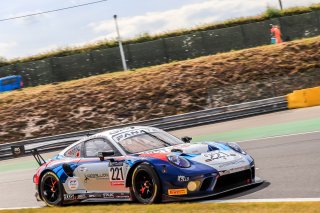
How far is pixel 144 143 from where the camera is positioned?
33.2 feet

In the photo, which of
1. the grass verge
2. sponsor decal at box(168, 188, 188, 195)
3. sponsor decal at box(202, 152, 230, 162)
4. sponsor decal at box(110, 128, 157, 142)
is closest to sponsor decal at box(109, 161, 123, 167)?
sponsor decal at box(110, 128, 157, 142)

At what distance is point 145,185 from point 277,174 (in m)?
A: 2.48

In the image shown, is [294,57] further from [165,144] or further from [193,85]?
[165,144]

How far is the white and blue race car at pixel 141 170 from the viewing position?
9.03 meters

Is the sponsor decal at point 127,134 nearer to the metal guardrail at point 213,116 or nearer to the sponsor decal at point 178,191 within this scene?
the sponsor decal at point 178,191

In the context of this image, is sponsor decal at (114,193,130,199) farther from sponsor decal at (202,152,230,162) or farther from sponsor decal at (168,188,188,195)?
sponsor decal at (202,152,230,162)

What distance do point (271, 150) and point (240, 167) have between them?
4845 millimetres

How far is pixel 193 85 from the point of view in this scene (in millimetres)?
32219

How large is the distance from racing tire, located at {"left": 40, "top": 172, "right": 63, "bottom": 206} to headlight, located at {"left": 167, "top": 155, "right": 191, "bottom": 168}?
2.64 m

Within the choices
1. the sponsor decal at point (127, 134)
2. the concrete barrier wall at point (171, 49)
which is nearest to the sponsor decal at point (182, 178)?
the sponsor decal at point (127, 134)

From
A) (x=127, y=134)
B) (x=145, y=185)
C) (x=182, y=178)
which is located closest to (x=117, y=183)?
(x=145, y=185)

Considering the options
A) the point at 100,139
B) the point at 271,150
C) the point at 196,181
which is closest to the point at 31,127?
the point at 271,150

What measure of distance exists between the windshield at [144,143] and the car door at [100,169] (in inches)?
8.0

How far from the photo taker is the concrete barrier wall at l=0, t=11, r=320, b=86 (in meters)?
37.8
